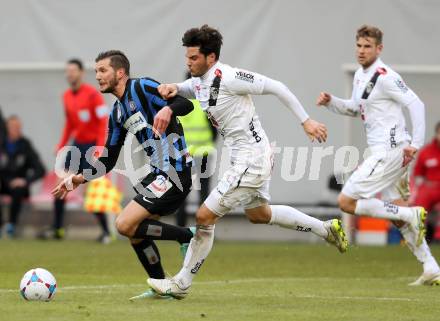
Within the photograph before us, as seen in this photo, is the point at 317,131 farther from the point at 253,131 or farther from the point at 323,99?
the point at 323,99

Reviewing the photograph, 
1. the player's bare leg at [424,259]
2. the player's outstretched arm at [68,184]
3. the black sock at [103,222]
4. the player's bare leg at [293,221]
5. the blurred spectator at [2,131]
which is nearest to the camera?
the player's outstretched arm at [68,184]

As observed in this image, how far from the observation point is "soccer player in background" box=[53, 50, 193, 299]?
369 inches

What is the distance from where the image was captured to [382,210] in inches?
449

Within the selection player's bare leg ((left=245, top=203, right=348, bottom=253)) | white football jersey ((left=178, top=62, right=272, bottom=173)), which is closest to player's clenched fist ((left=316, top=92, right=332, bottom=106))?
player's bare leg ((left=245, top=203, right=348, bottom=253))

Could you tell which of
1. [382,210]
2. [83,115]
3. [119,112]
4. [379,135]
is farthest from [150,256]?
[83,115]

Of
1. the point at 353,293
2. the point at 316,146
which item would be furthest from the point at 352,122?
the point at 353,293

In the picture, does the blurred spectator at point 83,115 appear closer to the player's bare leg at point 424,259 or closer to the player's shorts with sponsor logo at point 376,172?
the player's shorts with sponsor logo at point 376,172

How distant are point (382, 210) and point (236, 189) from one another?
2356 millimetres

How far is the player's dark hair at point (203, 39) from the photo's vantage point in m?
9.38

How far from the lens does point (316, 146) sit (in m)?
18.0

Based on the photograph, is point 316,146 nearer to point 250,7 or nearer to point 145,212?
point 250,7

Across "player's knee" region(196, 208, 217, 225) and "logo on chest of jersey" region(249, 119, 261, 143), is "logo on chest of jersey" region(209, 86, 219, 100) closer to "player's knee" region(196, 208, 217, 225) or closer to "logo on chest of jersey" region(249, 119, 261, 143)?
"logo on chest of jersey" region(249, 119, 261, 143)

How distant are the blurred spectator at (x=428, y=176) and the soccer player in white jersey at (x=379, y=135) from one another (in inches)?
208

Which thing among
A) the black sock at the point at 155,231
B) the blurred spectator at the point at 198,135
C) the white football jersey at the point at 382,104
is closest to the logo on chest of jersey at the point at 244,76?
the black sock at the point at 155,231
